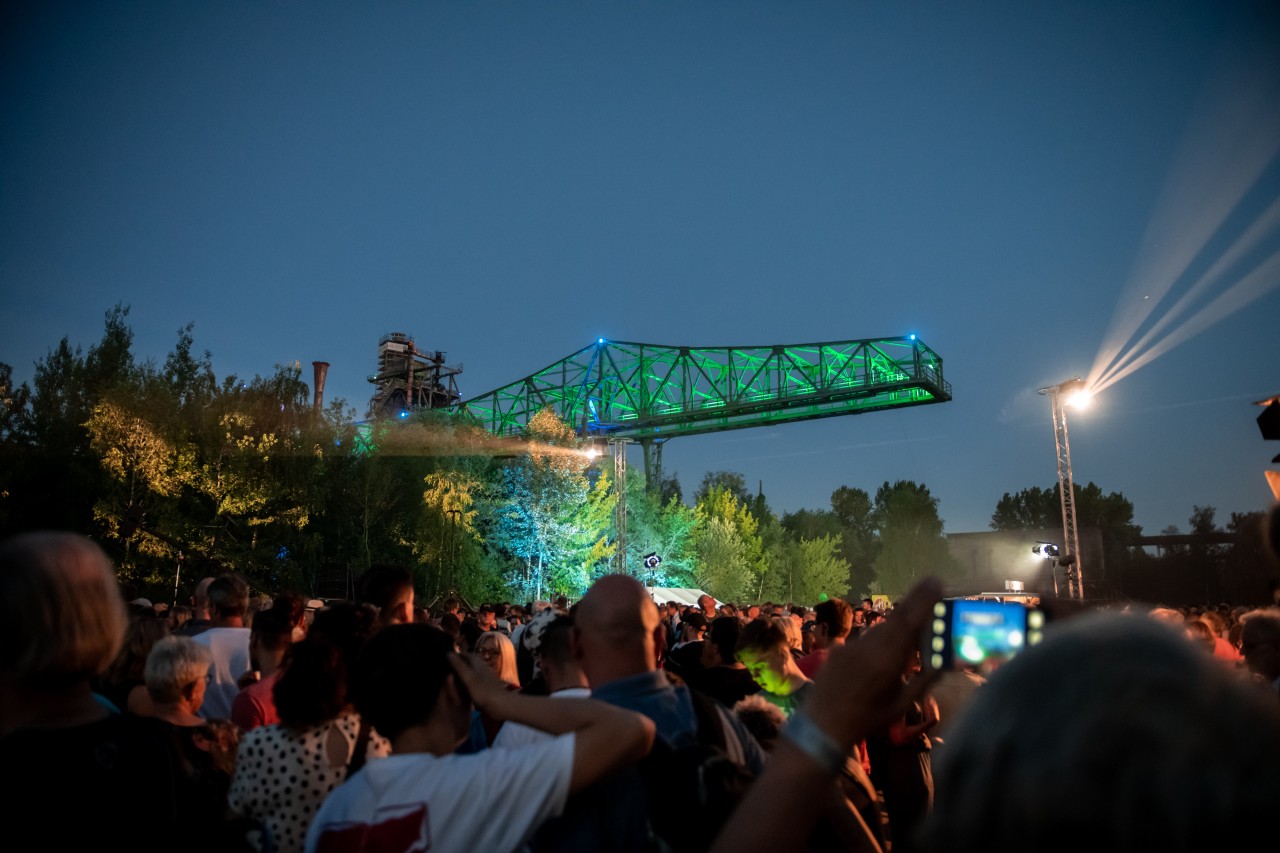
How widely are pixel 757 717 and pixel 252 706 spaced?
2555mm

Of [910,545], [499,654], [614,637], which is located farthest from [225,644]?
[910,545]

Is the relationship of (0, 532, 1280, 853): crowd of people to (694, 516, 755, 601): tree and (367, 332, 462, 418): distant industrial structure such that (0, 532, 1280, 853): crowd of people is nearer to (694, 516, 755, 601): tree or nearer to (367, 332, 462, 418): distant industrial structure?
(694, 516, 755, 601): tree

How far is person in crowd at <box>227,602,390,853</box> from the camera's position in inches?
117

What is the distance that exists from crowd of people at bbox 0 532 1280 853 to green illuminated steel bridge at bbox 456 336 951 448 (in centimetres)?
5004

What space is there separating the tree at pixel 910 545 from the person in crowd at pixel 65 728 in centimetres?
7923

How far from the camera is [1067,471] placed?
2436 centimetres

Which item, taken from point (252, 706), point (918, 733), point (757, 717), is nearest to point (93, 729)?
point (252, 706)

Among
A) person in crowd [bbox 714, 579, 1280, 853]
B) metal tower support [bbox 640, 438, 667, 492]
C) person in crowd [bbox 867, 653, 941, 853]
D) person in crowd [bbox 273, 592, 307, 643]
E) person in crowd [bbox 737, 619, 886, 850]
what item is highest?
metal tower support [bbox 640, 438, 667, 492]

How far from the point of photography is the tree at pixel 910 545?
3120 inches

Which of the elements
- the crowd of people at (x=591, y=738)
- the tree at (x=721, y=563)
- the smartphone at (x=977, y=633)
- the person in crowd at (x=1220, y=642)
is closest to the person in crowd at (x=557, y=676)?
the crowd of people at (x=591, y=738)

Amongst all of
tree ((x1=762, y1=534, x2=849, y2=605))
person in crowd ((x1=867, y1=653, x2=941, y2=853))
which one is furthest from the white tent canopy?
tree ((x1=762, y1=534, x2=849, y2=605))

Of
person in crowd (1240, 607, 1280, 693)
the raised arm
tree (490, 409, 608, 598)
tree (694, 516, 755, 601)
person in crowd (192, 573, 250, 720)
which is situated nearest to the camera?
the raised arm

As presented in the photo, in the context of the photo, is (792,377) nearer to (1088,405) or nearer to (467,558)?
(467,558)

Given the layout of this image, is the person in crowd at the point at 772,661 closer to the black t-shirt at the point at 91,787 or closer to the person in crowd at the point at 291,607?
the person in crowd at the point at 291,607
